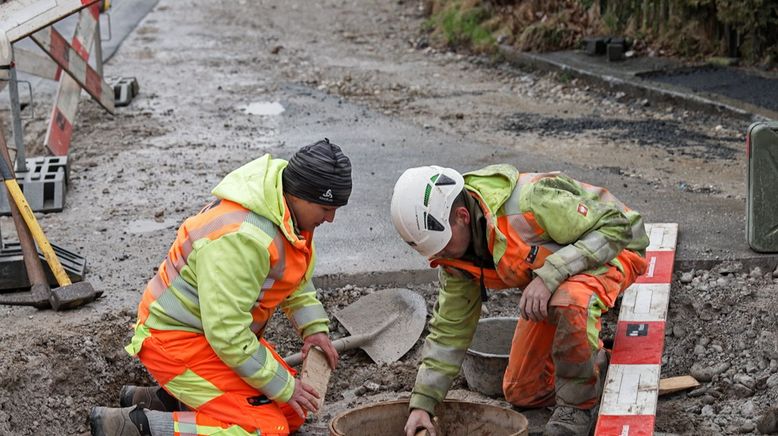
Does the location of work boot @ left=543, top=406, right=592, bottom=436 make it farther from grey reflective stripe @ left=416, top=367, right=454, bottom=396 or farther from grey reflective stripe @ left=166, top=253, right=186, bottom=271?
grey reflective stripe @ left=166, top=253, right=186, bottom=271

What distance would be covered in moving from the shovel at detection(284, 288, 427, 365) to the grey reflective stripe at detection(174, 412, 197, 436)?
1.29 metres

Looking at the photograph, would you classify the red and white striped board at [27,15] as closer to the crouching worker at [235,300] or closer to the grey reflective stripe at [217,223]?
the crouching worker at [235,300]

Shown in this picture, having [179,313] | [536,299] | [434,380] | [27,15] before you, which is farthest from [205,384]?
[27,15]

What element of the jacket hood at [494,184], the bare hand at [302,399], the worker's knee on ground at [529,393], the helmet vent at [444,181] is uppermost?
the helmet vent at [444,181]

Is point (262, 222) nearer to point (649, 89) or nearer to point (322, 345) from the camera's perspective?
point (322, 345)

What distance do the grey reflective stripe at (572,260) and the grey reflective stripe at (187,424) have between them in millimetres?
1599

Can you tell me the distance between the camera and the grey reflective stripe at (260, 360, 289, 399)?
13.8ft

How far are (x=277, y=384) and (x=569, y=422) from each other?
4.20 feet

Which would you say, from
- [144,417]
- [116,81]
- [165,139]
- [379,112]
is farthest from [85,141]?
[144,417]

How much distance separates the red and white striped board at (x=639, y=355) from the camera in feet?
14.4

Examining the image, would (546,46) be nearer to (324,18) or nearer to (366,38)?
(366,38)

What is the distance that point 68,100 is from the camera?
10125 mm

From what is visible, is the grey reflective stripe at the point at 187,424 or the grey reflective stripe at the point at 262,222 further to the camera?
the grey reflective stripe at the point at 187,424

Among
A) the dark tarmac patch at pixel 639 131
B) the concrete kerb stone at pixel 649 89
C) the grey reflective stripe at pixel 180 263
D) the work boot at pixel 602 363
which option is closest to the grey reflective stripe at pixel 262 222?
the grey reflective stripe at pixel 180 263
